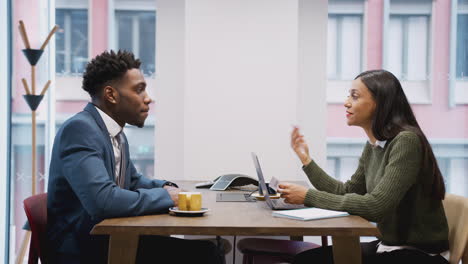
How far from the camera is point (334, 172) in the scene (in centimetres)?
438

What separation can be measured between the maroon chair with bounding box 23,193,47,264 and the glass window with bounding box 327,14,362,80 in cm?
279

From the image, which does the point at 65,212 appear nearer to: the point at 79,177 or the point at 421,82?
the point at 79,177

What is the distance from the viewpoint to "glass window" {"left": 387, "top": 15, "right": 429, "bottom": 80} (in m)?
4.29

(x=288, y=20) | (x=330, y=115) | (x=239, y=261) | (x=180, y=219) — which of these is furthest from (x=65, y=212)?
(x=330, y=115)

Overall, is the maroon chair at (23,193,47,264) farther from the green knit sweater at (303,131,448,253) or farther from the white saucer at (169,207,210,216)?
the green knit sweater at (303,131,448,253)

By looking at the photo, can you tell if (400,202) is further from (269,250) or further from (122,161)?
(122,161)

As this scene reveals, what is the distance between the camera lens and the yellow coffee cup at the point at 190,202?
75.2 inches

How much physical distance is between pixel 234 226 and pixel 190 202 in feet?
0.87

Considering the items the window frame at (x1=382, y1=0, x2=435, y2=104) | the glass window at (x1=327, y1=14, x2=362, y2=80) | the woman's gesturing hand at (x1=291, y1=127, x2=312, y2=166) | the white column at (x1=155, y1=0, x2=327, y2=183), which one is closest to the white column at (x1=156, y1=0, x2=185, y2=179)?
the white column at (x1=155, y1=0, x2=327, y2=183)

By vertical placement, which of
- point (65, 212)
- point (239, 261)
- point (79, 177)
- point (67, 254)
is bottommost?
point (239, 261)

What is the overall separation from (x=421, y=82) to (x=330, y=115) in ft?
2.47

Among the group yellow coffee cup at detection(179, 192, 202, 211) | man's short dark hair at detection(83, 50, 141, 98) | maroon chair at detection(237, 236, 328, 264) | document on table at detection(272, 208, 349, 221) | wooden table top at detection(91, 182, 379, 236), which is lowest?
maroon chair at detection(237, 236, 328, 264)

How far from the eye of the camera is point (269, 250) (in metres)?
2.63

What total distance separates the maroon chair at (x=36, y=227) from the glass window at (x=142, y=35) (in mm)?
2328
